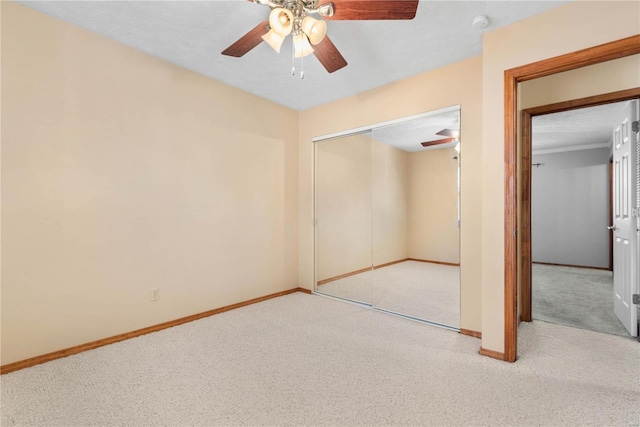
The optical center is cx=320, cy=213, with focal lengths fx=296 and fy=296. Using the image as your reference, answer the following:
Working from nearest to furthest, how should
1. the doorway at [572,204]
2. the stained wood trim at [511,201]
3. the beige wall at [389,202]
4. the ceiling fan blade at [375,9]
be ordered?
the ceiling fan blade at [375,9], the stained wood trim at [511,201], the beige wall at [389,202], the doorway at [572,204]

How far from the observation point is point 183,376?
2.04 metres

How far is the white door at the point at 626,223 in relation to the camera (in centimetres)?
273

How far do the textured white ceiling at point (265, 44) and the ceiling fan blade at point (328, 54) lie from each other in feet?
0.97

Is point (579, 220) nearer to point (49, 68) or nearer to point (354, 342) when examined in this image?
point (354, 342)

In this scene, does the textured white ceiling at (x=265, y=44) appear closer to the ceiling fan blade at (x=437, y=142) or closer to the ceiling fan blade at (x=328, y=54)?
the ceiling fan blade at (x=328, y=54)

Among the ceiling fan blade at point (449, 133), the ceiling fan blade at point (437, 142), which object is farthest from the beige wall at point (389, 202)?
the ceiling fan blade at point (449, 133)

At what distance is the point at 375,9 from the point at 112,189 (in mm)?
2483

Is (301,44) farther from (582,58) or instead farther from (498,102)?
(582,58)

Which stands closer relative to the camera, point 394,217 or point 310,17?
point 310,17

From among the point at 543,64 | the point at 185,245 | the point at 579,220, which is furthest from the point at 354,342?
the point at 579,220

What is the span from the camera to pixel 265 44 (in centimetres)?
259

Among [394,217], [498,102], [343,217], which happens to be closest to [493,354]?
[394,217]

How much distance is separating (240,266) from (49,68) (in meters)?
2.44

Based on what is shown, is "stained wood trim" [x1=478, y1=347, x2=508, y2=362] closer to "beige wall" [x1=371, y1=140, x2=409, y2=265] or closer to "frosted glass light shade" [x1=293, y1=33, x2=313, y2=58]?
"beige wall" [x1=371, y1=140, x2=409, y2=265]
